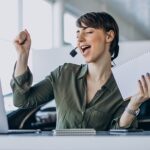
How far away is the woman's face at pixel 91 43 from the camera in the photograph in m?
1.46

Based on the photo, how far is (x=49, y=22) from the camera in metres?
7.14

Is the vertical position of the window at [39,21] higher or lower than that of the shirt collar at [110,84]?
higher

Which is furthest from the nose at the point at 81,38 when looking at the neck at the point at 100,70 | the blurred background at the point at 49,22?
the blurred background at the point at 49,22

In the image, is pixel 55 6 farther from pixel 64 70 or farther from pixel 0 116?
pixel 0 116

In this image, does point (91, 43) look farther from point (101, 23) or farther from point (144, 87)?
point (144, 87)

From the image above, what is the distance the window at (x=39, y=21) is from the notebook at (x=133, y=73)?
4485mm

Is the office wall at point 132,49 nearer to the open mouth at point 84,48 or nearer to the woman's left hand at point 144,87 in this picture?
the open mouth at point 84,48

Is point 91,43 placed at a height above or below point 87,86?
above

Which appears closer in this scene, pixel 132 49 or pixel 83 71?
pixel 83 71

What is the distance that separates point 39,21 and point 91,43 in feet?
17.1

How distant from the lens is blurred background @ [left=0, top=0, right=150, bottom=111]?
3648 mm

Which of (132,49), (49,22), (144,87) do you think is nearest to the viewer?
(144,87)

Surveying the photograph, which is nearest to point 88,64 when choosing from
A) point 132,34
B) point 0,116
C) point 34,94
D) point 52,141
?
point 34,94

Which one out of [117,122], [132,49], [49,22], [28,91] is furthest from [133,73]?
[49,22]
